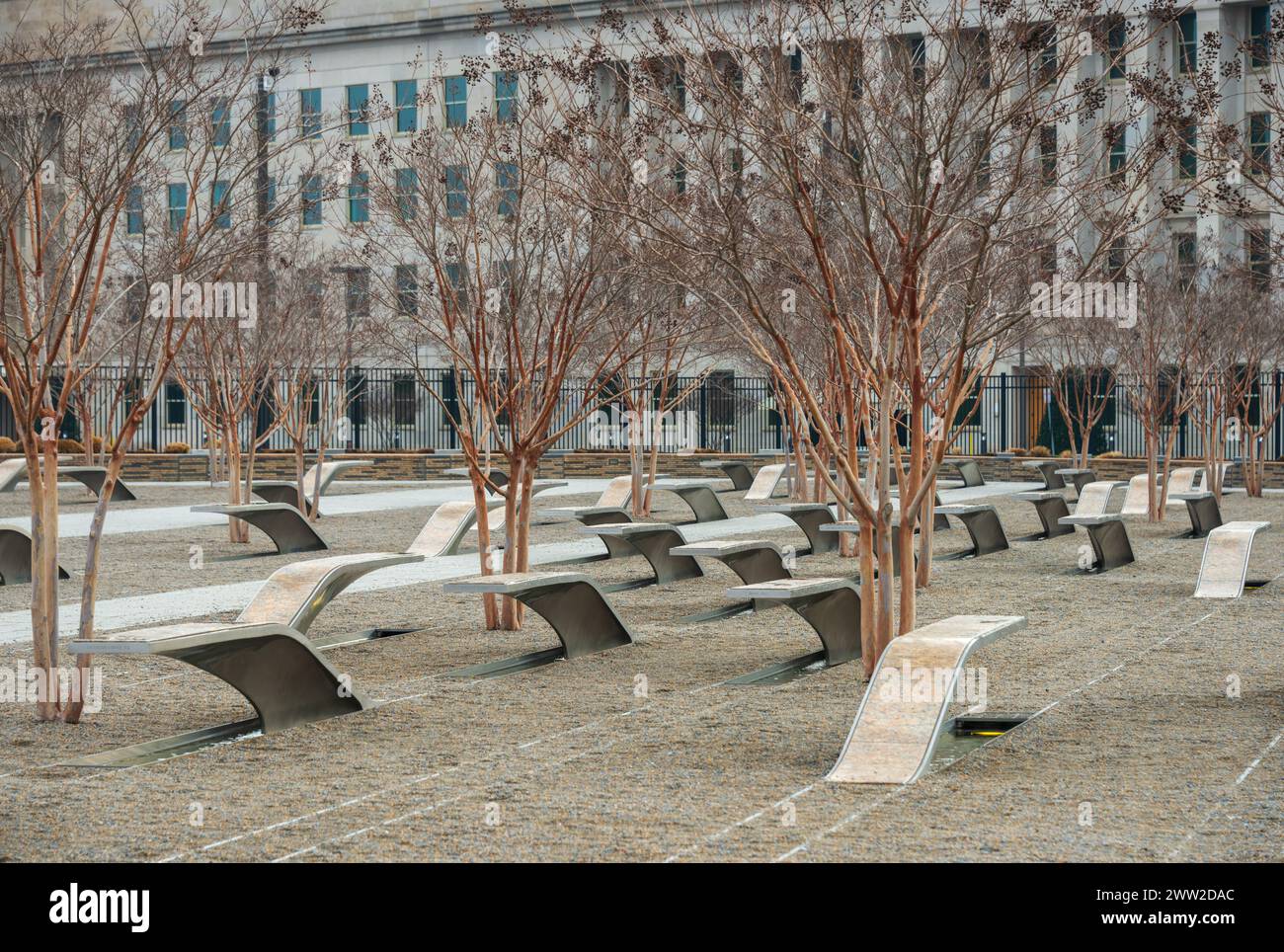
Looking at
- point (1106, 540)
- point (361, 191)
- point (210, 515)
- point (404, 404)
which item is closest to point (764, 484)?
point (210, 515)

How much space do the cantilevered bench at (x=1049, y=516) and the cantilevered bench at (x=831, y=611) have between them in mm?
8913

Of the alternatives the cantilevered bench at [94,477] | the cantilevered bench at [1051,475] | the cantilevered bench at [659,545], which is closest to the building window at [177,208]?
the cantilevered bench at [94,477]

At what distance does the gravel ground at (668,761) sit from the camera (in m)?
5.65

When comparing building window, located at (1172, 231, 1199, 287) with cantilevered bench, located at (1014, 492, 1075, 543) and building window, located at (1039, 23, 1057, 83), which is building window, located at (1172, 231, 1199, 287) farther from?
building window, located at (1039, 23, 1057, 83)

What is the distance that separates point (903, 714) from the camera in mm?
7012

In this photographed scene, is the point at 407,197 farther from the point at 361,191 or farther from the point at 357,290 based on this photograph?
the point at 357,290

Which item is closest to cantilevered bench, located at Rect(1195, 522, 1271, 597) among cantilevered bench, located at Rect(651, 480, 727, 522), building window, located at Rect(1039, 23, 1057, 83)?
building window, located at Rect(1039, 23, 1057, 83)

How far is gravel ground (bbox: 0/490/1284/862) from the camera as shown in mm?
5648

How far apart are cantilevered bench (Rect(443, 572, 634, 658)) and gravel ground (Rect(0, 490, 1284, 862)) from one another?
0.92 ft

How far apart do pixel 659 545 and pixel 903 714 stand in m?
7.31

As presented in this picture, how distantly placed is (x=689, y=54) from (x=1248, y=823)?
4.84 metres

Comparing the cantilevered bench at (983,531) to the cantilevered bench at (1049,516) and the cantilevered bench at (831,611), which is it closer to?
the cantilevered bench at (1049,516)

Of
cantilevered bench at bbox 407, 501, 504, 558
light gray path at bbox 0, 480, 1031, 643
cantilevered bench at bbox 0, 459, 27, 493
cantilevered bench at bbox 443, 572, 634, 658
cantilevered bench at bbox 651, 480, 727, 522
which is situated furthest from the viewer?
cantilevered bench at bbox 0, 459, 27, 493

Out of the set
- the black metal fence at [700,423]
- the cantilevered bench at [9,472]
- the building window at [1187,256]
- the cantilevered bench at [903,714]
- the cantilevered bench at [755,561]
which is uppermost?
the building window at [1187,256]
